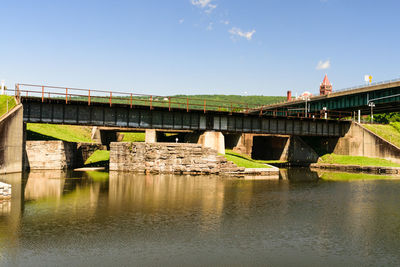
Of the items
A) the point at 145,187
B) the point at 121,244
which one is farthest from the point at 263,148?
the point at 121,244

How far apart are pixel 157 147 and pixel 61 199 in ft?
74.2

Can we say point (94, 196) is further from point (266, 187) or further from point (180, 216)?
point (266, 187)

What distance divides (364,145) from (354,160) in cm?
496

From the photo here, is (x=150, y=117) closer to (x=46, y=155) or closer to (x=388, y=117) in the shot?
(x=46, y=155)

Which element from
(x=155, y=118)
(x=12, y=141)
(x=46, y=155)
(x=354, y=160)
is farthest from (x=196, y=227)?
(x=354, y=160)

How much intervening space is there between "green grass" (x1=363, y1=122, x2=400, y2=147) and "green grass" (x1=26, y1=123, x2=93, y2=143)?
5995 centimetres

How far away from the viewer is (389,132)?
240 ft

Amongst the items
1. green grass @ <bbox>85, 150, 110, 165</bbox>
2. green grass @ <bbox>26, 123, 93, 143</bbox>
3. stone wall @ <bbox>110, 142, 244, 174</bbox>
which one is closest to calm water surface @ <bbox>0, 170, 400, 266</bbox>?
stone wall @ <bbox>110, 142, 244, 174</bbox>

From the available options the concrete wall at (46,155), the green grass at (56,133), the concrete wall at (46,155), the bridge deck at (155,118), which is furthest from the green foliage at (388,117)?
the concrete wall at (46,155)

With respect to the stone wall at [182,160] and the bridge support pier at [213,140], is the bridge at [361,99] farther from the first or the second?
the stone wall at [182,160]

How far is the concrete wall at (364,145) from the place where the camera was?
6366 cm

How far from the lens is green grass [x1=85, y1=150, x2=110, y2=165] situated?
61.1m

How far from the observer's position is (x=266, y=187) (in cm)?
3697

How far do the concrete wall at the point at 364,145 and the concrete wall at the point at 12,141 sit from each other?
5945cm
